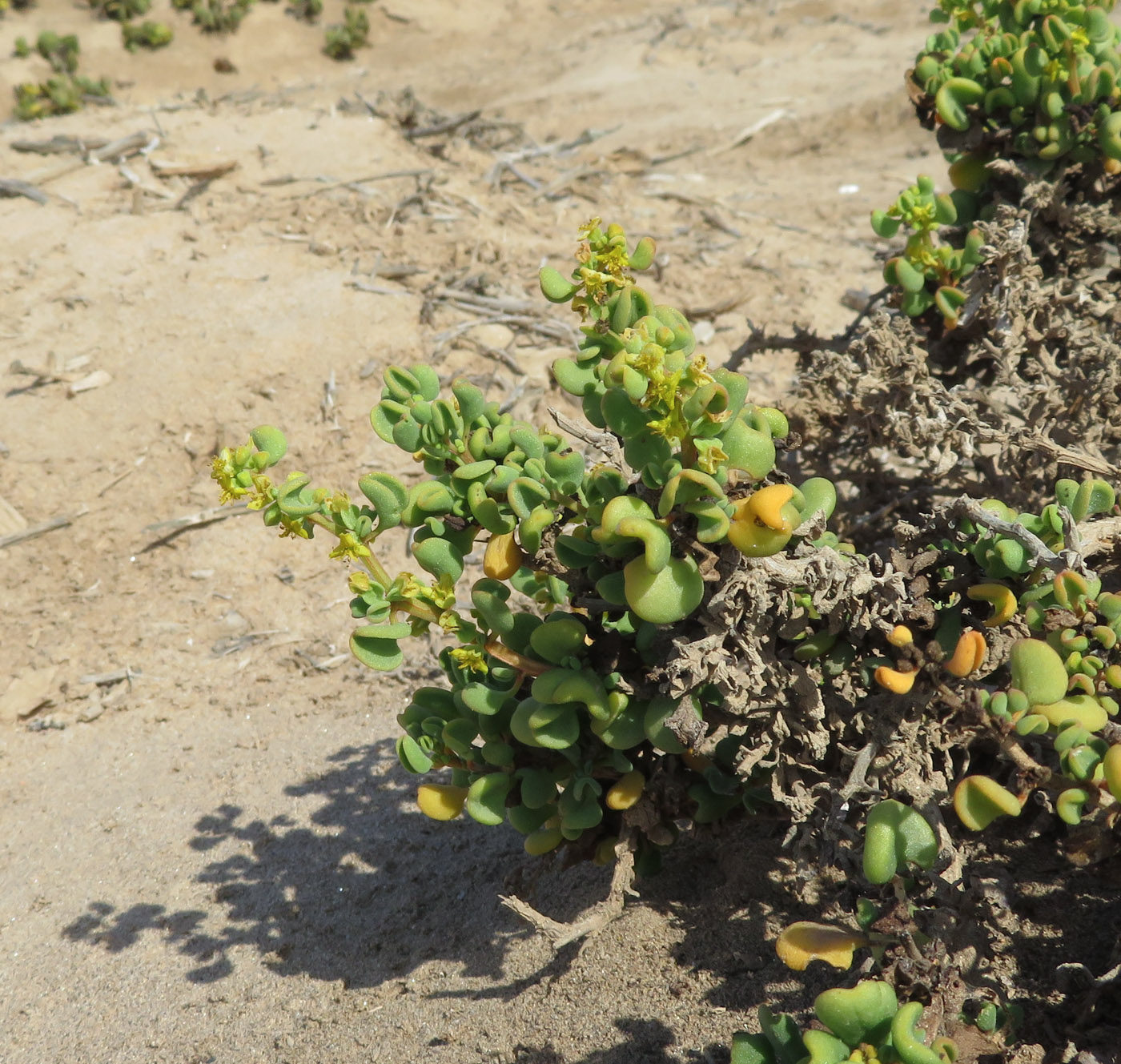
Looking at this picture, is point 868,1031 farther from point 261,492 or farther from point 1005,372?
point 1005,372

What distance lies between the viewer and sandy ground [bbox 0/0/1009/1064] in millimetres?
2199

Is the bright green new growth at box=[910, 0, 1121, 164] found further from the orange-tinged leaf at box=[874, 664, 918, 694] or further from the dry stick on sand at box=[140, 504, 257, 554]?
the dry stick on sand at box=[140, 504, 257, 554]

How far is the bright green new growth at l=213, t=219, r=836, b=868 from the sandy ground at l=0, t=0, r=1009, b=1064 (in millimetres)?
377

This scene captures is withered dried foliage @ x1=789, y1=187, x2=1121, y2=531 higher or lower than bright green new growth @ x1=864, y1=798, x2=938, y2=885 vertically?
higher

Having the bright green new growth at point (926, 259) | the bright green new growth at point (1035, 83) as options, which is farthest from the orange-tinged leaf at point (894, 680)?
the bright green new growth at point (1035, 83)

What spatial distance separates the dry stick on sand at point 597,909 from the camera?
1800 mm

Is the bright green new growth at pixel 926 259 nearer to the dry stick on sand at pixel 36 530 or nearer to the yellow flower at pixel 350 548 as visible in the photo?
the yellow flower at pixel 350 548

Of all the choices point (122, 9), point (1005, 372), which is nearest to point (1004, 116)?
point (1005, 372)

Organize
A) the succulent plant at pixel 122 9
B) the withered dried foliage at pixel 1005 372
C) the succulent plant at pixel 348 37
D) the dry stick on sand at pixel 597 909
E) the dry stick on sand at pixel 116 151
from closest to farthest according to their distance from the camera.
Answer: the dry stick on sand at pixel 597 909, the withered dried foliage at pixel 1005 372, the dry stick on sand at pixel 116 151, the succulent plant at pixel 122 9, the succulent plant at pixel 348 37

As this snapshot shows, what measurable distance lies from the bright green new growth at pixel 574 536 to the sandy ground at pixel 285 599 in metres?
0.38

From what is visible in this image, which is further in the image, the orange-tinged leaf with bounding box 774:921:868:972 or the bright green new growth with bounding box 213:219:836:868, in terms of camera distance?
the orange-tinged leaf with bounding box 774:921:868:972

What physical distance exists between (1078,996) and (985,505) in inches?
34.9

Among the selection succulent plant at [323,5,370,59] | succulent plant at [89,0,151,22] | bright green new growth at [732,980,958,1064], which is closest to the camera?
bright green new growth at [732,980,958,1064]

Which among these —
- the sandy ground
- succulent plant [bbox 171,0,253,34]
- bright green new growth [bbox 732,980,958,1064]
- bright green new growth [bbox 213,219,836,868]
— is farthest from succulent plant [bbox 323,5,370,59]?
bright green new growth [bbox 732,980,958,1064]
